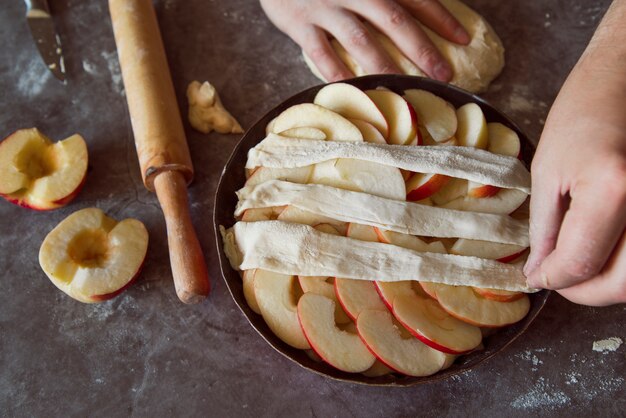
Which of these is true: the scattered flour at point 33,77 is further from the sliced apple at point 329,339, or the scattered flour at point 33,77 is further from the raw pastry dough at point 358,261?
the sliced apple at point 329,339

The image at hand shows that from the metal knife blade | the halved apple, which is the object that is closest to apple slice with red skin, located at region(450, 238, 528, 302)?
the halved apple

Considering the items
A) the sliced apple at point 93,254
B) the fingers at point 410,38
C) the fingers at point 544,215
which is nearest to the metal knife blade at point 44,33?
the sliced apple at point 93,254

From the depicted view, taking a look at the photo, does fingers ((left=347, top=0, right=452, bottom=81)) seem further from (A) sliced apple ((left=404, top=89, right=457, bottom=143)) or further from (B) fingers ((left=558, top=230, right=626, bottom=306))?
(B) fingers ((left=558, top=230, right=626, bottom=306))

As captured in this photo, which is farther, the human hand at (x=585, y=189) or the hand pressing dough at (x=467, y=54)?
the hand pressing dough at (x=467, y=54)

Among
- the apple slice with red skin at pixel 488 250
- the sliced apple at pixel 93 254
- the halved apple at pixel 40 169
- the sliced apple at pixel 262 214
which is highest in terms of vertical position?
the apple slice with red skin at pixel 488 250

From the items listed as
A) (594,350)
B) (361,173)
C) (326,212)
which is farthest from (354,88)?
(594,350)

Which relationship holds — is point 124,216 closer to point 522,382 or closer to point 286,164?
point 286,164

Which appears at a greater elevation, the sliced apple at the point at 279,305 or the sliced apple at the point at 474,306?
the sliced apple at the point at 474,306
